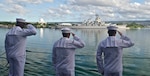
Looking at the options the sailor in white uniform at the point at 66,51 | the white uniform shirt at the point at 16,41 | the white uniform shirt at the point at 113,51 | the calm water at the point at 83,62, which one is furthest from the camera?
the calm water at the point at 83,62

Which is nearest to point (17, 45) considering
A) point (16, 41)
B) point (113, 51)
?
point (16, 41)

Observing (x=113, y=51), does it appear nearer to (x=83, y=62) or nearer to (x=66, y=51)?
(x=66, y=51)

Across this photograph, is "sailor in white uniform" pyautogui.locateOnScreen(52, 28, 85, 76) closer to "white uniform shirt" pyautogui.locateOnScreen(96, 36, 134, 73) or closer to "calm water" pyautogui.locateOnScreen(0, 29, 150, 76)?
"white uniform shirt" pyautogui.locateOnScreen(96, 36, 134, 73)

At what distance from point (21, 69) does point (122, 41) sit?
2747mm

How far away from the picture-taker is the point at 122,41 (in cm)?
664

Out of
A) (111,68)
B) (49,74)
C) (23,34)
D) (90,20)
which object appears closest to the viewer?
(111,68)

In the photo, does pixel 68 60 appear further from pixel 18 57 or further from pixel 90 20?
pixel 90 20

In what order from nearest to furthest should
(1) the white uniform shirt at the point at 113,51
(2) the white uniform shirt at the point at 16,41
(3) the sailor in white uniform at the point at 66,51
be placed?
(1) the white uniform shirt at the point at 113,51, (3) the sailor in white uniform at the point at 66,51, (2) the white uniform shirt at the point at 16,41

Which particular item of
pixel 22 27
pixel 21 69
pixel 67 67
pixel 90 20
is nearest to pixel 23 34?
pixel 22 27

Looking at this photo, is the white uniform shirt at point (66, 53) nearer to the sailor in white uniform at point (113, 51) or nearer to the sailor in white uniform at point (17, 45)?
the sailor in white uniform at point (113, 51)

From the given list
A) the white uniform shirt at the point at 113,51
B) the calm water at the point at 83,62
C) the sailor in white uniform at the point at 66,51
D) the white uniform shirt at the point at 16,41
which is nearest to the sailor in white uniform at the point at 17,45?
Answer: the white uniform shirt at the point at 16,41

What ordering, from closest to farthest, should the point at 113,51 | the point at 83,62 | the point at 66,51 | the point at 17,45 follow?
the point at 113,51
the point at 66,51
the point at 17,45
the point at 83,62

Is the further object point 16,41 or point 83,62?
point 83,62

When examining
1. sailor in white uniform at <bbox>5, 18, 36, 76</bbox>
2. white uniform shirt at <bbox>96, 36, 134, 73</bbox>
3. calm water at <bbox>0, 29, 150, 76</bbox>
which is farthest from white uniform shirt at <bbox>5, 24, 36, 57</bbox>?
calm water at <bbox>0, 29, 150, 76</bbox>
